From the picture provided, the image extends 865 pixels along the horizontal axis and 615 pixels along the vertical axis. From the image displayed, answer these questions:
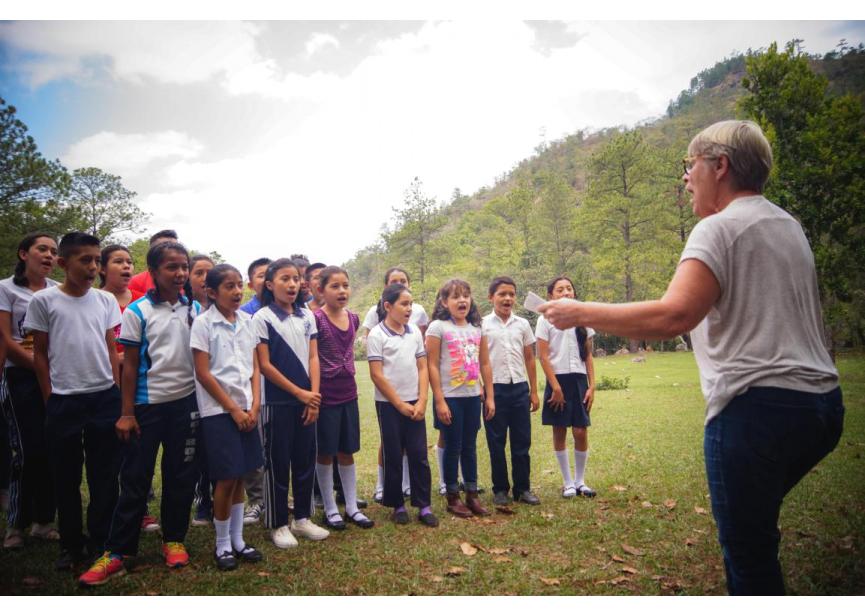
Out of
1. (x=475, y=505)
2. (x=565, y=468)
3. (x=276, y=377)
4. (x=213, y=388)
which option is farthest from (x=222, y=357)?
(x=565, y=468)

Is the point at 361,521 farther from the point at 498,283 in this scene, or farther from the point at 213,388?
the point at 498,283

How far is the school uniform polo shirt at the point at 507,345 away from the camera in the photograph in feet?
15.5

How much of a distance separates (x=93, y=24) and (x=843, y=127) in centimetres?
1384

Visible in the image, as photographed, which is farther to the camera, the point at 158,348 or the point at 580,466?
the point at 580,466

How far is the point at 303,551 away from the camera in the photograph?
134 inches

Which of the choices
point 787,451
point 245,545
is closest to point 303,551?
point 245,545

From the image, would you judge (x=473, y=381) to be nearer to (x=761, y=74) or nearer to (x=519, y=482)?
(x=519, y=482)

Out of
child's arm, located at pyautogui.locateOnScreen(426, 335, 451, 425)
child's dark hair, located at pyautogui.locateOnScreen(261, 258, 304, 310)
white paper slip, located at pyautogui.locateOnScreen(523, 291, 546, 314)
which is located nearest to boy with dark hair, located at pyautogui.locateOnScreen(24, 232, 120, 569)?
child's dark hair, located at pyautogui.locateOnScreen(261, 258, 304, 310)

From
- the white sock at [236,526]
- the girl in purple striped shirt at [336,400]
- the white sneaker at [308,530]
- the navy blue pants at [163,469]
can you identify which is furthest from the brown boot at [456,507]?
the navy blue pants at [163,469]

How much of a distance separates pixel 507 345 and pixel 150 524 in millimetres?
3383

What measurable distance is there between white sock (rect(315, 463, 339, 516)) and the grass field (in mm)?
306

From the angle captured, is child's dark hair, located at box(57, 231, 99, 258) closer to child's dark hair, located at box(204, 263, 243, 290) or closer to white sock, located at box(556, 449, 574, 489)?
child's dark hair, located at box(204, 263, 243, 290)

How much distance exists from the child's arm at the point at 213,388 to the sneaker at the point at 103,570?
1.02m

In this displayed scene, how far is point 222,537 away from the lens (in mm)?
3170
